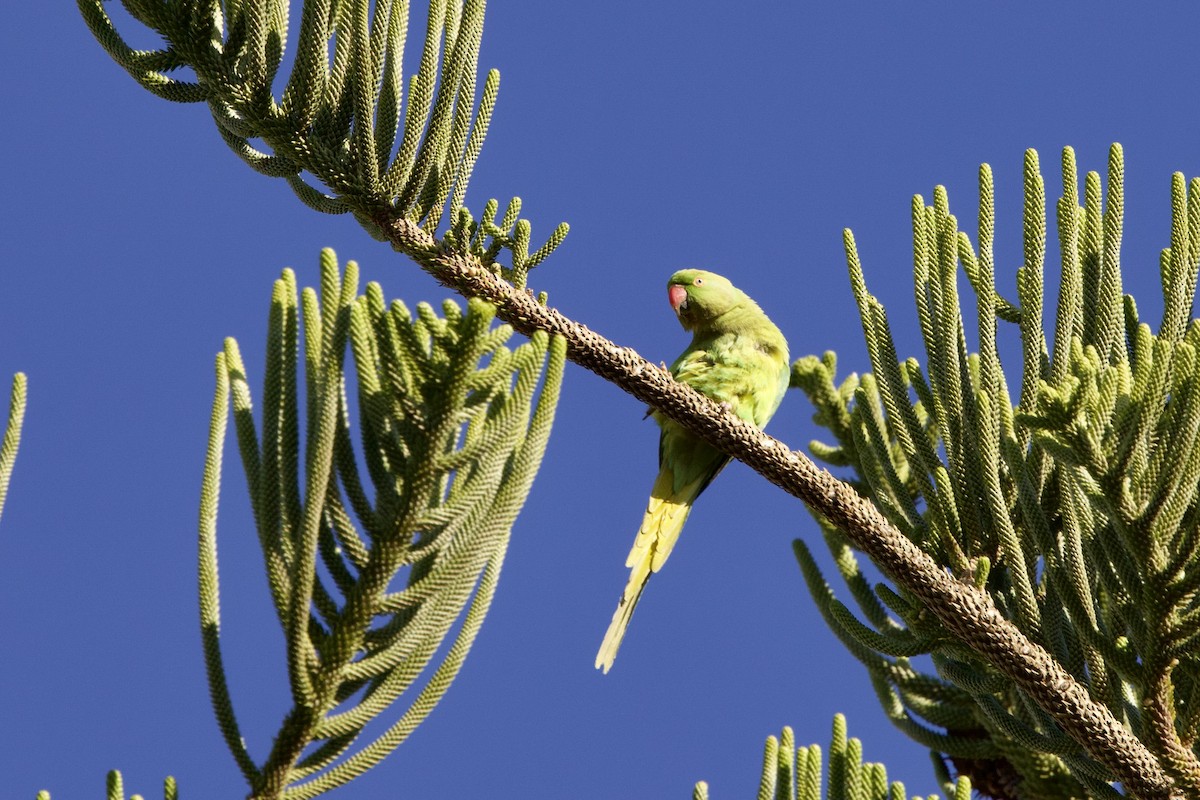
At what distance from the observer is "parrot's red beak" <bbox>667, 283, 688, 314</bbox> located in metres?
5.60

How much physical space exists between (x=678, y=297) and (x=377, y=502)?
12.1 feet

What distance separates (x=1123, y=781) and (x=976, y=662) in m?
0.48

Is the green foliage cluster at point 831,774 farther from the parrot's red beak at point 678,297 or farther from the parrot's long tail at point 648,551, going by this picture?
the parrot's red beak at point 678,297

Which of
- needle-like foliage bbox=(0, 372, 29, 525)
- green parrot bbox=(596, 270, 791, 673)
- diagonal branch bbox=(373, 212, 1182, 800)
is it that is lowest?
needle-like foliage bbox=(0, 372, 29, 525)

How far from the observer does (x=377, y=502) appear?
6.79 ft

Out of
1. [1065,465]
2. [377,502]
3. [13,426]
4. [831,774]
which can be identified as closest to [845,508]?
[1065,465]

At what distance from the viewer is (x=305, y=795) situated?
6.56 ft

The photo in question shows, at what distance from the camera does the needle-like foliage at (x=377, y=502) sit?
1.99m

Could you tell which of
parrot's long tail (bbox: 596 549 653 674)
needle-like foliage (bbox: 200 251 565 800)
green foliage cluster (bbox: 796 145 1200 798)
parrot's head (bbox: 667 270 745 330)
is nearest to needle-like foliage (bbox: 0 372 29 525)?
needle-like foliage (bbox: 200 251 565 800)

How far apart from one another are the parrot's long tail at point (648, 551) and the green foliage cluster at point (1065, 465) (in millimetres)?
1004

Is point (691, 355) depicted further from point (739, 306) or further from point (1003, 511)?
point (1003, 511)

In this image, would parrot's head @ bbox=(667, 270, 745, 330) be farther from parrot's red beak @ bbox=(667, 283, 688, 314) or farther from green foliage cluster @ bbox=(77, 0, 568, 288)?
green foliage cluster @ bbox=(77, 0, 568, 288)

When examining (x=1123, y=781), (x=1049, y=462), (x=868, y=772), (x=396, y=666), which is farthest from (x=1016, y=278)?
(x=396, y=666)

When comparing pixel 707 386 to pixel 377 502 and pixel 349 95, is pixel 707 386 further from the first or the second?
pixel 377 502
